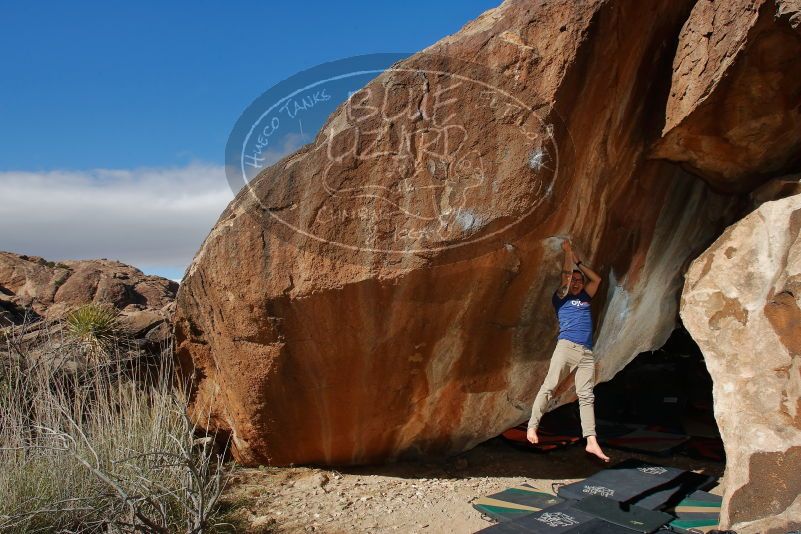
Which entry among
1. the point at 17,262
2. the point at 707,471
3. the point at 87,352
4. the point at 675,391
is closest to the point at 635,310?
the point at 707,471

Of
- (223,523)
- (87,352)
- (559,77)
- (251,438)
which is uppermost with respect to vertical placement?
(559,77)

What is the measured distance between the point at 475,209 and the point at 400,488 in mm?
2039

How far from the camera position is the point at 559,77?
3715mm

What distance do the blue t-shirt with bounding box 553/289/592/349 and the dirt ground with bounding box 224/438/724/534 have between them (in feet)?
4.02

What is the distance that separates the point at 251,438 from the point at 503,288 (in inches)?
82.2

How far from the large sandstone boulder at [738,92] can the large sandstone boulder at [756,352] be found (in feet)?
1.97

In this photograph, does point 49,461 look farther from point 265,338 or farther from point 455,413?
point 455,413

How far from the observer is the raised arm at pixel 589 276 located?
4.18 m

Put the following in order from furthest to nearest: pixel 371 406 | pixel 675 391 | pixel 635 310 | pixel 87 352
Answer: pixel 675 391 < pixel 87 352 < pixel 635 310 < pixel 371 406

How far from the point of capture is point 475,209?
152 inches

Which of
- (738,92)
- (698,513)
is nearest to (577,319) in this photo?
(698,513)

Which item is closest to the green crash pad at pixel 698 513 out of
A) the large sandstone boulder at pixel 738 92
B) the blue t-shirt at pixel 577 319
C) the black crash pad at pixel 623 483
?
the black crash pad at pixel 623 483

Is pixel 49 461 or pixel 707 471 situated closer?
pixel 49 461

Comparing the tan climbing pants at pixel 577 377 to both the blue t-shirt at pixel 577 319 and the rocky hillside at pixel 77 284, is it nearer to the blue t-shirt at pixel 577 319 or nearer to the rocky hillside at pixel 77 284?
the blue t-shirt at pixel 577 319
